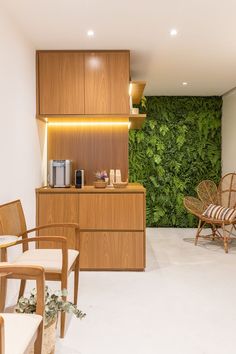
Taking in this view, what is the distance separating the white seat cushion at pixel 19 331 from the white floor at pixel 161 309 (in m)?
0.83

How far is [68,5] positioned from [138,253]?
8.31ft

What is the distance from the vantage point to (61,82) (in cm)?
442

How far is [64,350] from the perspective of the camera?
2.49 metres

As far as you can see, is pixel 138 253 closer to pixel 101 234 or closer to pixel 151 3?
pixel 101 234

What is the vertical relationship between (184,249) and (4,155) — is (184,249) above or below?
below

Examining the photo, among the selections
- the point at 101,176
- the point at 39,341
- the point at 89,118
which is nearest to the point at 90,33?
the point at 89,118

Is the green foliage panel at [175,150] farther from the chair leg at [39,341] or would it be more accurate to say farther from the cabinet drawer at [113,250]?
the chair leg at [39,341]

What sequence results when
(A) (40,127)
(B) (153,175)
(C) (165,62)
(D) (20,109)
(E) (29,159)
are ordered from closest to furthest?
1. (D) (20,109)
2. (E) (29,159)
3. (A) (40,127)
4. (C) (165,62)
5. (B) (153,175)

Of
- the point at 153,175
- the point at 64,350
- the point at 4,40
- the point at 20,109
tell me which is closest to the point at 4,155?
the point at 20,109

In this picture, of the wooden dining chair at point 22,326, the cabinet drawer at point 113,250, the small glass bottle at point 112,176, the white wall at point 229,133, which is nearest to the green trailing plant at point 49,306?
the wooden dining chair at point 22,326

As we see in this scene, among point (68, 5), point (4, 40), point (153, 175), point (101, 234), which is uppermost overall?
point (68, 5)

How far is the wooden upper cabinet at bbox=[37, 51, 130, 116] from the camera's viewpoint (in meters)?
4.41

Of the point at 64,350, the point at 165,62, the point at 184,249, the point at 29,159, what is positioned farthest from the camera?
the point at 184,249

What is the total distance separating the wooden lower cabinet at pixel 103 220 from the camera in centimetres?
417
